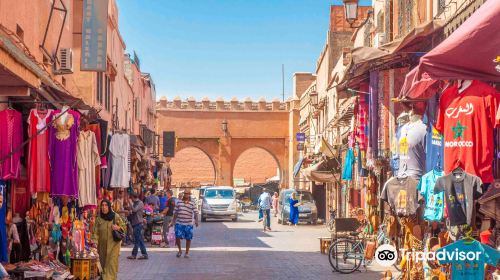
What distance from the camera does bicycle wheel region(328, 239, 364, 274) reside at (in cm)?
1527

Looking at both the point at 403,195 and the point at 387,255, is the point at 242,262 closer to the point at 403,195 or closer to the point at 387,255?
the point at 403,195

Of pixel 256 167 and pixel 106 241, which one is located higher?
pixel 256 167

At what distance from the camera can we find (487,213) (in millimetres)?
8180

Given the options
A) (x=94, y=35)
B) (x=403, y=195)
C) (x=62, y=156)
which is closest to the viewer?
(x=62, y=156)

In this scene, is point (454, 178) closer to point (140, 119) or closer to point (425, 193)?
point (425, 193)

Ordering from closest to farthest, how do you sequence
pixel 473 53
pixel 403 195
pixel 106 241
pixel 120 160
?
pixel 473 53, pixel 403 195, pixel 106 241, pixel 120 160

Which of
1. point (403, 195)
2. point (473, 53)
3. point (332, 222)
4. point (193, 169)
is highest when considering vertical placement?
point (473, 53)

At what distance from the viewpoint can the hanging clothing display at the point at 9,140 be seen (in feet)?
32.8

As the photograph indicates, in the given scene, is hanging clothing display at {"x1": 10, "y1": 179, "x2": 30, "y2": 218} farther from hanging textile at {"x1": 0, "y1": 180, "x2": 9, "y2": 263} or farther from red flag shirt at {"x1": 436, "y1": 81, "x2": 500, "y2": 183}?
red flag shirt at {"x1": 436, "y1": 81, "x2": 500, "y2": 183}

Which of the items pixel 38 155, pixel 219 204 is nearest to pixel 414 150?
pixel 38 155

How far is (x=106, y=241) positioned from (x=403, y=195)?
4.75 meters

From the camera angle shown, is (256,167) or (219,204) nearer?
(219,204)

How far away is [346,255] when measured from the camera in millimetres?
15312

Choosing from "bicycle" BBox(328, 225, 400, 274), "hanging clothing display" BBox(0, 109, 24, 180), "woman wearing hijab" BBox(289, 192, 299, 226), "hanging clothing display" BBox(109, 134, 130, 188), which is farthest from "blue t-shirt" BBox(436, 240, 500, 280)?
"woman wearing hijab" BBox(289, 192, 299, 226)
